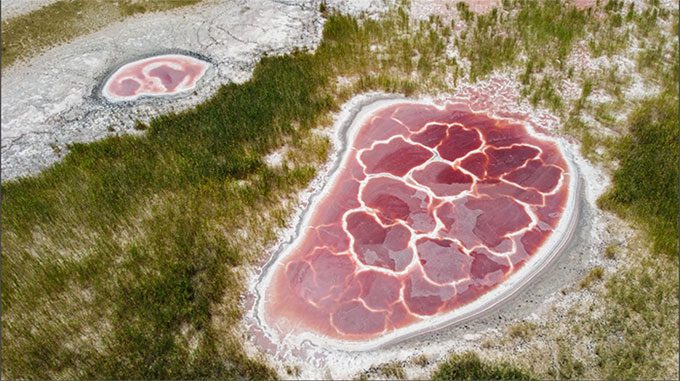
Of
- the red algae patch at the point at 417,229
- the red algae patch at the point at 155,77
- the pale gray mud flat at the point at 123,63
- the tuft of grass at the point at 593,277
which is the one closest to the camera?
the red algae patch at the point at 417,229

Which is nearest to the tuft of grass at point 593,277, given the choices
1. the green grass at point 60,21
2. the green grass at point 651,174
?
the green grass at point 651,174

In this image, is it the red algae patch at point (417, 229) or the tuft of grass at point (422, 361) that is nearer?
the tuft of grass at point (422, 361)

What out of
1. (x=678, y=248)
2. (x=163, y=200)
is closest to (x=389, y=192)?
(x=163, y=200)

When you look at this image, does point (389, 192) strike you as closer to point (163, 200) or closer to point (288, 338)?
point (288, 338)

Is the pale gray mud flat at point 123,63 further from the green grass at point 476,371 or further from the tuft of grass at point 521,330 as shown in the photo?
the tuft of grass at point 521,330

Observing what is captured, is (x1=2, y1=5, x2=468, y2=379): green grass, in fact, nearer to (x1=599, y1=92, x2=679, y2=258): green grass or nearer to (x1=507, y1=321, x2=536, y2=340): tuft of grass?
(x1=507, y1=321, x2=536, y2=340): tuft of grass

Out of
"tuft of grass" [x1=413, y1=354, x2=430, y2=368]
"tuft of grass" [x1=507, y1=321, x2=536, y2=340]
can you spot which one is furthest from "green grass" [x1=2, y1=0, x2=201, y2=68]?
"tuft of grass" [x1=507, y1=321, x2=536, y2=340]

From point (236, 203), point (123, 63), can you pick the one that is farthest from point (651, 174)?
point (123, 63)
